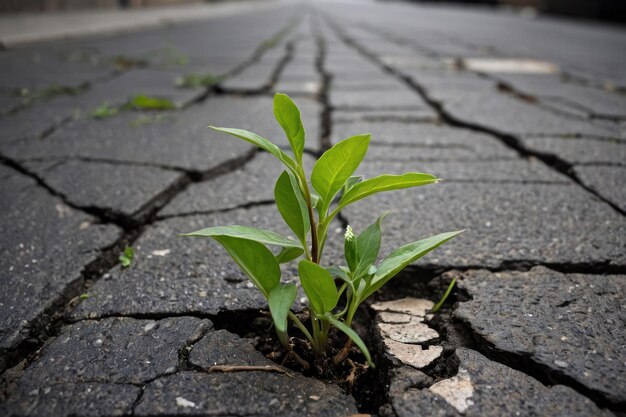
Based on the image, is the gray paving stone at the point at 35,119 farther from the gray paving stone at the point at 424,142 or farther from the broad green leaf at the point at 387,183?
the broad green leaf at the point at 387,183

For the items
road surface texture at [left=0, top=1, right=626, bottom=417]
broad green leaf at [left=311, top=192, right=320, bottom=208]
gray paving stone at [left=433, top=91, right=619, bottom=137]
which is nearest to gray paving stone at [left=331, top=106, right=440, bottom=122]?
road surface texture at [left=0, top=1, right=626, bottom=417]

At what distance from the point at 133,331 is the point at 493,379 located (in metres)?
0.63

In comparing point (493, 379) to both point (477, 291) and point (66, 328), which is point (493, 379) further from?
point (66, 328)

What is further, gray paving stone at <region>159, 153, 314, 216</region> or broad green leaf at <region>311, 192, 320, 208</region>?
gray paving stone at <region>159, 153, 314, 216</region>

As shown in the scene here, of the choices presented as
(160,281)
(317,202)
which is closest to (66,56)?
(160,281)

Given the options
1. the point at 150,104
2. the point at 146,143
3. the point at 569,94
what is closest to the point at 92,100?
the point at 150,104

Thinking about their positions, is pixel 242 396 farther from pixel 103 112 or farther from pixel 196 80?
pixel 196 80

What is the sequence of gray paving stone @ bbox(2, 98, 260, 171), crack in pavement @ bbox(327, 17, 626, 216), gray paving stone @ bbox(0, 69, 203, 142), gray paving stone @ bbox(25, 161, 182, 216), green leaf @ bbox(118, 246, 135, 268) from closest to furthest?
1. green leaf @ bbox(118, 246, 135, 268)
2. gray paving stone @ bbox(25, 161, 182, 216)
3. crack in pavement @ bbox(327, 17, 626, 216)
4. gray paving stone @ bbox(2, 98, 260, 171)
5. gray paving stone @ bbox(0, 69, 203, 142)

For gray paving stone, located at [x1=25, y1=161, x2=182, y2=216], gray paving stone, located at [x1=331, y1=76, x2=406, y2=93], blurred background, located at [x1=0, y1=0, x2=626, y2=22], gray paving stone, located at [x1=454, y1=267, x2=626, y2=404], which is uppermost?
blurred background, located at [x1=0, y1=0, x2=626, y2=22]

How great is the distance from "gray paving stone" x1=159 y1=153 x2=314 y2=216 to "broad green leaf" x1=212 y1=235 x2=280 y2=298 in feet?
2.17

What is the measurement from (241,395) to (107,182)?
3.38 ft

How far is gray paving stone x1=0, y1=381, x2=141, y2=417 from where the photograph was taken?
70 cm

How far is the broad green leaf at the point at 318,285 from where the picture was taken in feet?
2.27

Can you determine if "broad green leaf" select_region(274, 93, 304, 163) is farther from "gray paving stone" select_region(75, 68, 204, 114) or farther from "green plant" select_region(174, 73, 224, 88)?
"green plant" select_region(174, 73, 224, 88)
